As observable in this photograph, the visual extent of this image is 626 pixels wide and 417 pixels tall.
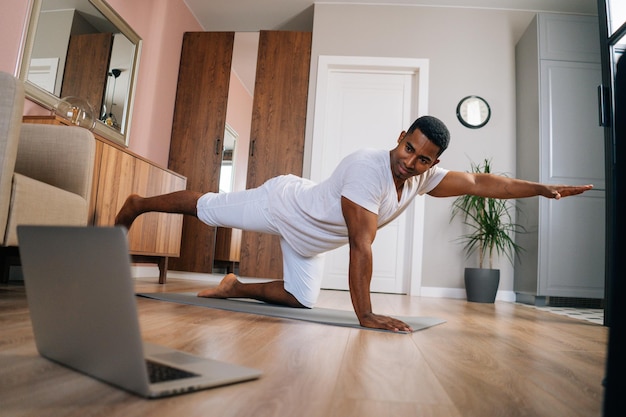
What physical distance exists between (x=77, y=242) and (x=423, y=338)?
109cm

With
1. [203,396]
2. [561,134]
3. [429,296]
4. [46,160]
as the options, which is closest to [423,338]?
[203,396]

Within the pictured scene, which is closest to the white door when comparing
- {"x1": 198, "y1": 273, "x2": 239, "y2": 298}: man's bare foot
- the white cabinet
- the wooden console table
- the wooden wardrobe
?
the wooden wardrobe

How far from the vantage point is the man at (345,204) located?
1540mm

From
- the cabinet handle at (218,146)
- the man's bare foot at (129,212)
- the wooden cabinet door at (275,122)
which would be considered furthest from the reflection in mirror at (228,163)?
the man's bare foot at (129,212)

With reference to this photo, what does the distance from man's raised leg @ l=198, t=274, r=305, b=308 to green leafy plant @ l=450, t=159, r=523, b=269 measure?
7.56 ft

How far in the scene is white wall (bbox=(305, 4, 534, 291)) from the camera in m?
4.16

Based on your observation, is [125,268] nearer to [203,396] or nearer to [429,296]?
[203,396]

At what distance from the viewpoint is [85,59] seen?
10.2 feet

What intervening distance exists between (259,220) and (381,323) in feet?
2.26

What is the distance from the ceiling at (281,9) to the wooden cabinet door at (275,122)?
1.01 ft

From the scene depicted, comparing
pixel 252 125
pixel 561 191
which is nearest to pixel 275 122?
pixel 252 125

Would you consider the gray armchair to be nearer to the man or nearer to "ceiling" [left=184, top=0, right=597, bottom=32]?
the man

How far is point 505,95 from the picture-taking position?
4242 mm

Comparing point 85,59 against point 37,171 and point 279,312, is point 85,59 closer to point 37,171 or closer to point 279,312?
point 37,171
